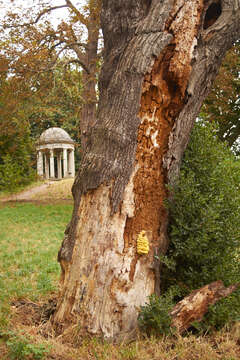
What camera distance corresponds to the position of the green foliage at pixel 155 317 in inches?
124

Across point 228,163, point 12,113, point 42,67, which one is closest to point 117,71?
point 228,163

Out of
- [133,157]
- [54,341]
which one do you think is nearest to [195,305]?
[54,341]

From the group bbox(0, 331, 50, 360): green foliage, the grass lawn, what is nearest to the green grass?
the grass lawn

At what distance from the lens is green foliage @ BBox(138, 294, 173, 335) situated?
124 inches

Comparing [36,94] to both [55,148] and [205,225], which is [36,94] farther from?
[55,148]

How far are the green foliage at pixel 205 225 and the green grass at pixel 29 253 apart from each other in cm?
201

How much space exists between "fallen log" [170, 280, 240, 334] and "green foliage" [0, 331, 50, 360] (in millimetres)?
1213

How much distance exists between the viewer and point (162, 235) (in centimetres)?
357

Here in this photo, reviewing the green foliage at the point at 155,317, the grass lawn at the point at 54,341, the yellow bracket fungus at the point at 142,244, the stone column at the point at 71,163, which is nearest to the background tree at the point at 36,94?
the grass lawn at the point at 54,341

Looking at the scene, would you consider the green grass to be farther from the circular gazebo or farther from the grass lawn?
the circular gazebo

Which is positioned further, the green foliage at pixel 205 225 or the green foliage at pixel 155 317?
the green foliage at pixel 205 225

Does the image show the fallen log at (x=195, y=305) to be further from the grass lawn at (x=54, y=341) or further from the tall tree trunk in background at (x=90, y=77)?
the tall tree trunk in background at (x=90, y=77)

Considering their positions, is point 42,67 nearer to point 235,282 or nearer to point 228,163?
point 228,163

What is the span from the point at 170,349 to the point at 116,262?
0.89m
